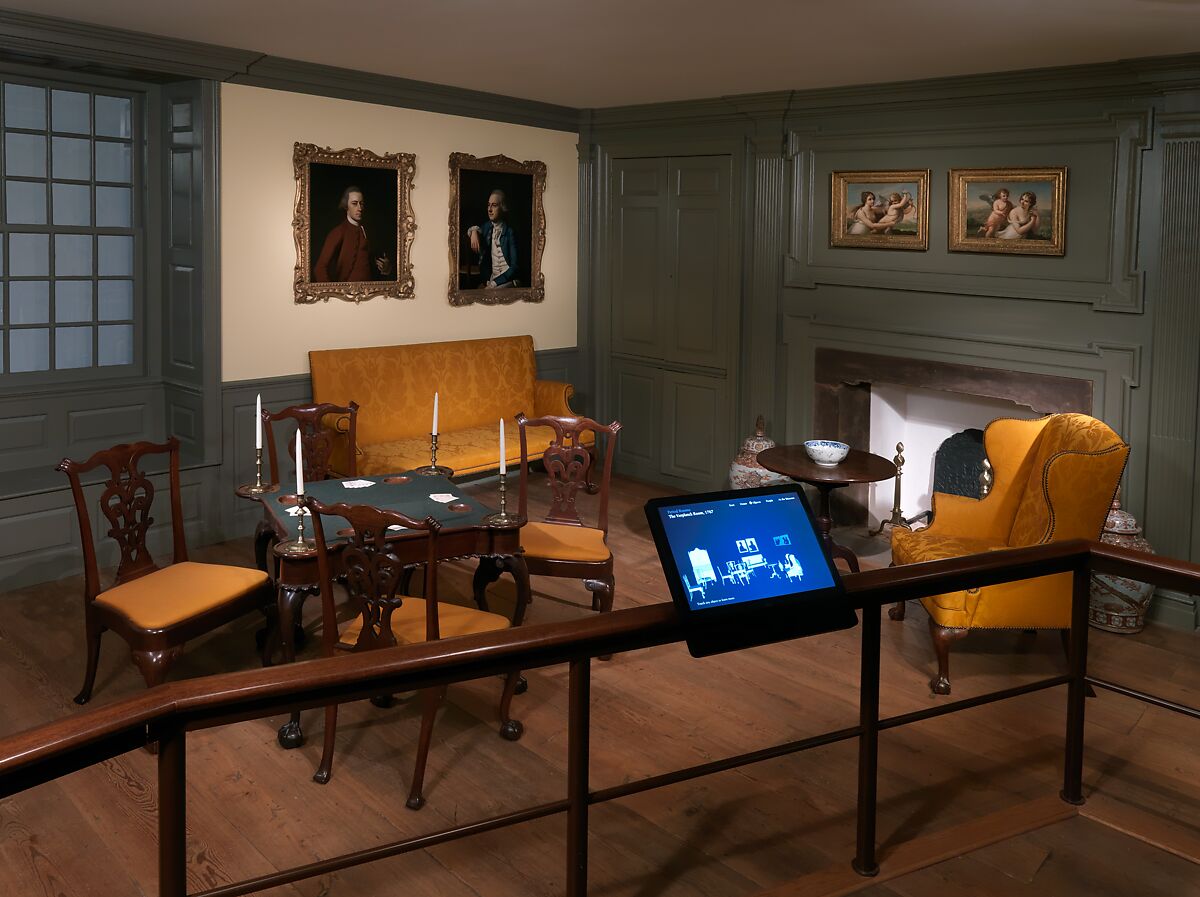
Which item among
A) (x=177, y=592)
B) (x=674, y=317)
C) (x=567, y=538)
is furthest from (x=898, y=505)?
(x=177, y=592)

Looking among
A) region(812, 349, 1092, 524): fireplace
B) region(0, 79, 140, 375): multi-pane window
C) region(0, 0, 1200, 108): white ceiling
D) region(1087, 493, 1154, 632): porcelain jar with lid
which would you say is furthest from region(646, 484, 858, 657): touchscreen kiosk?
region(0, 79, 140, 375): multi-pane window

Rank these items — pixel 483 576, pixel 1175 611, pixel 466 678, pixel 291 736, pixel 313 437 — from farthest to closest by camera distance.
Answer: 1. pixel 313 437
2. pixel 1175 611
3. pixel 483 576
4. pixel 291 736
5. pixel 466 678

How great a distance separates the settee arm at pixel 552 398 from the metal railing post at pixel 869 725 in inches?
205

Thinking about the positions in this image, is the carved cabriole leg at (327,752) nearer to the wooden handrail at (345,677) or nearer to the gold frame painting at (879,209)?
the wooden handrail at (345,677)

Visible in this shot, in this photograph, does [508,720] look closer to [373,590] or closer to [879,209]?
[373,590]

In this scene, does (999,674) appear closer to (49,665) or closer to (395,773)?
(395,773)

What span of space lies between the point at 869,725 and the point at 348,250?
204 inches

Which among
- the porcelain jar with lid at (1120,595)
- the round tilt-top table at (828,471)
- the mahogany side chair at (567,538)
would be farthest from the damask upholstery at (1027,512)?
the mahogany side chair at (567,538)

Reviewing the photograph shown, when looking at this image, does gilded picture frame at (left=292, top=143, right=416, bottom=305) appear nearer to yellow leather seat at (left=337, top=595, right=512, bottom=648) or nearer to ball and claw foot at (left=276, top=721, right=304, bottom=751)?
yellow leather seat at (left=337, top=595, right=512, bottom=648)

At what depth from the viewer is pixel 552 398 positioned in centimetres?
771

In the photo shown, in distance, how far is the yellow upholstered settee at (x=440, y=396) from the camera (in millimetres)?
6609

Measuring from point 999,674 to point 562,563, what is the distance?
1.94 m

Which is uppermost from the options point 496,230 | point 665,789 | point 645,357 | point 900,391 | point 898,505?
point 496,230

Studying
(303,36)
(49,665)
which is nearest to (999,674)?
(49,665)
